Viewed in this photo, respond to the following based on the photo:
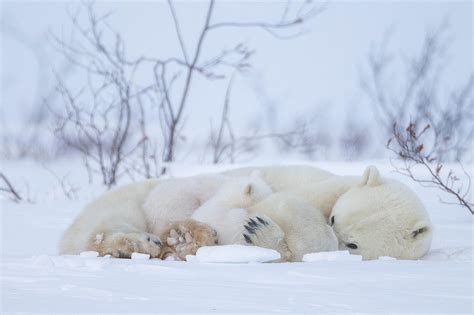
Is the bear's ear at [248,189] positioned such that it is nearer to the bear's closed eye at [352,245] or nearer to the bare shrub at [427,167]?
the bear's closed eye at [352,245]

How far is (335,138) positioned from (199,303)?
12.3 metres

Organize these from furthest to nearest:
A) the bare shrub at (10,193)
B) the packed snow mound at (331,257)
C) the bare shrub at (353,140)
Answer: the bare shrub at (353,140)
the bare shrub at (10,193)
the packed snow mound at (331,257)

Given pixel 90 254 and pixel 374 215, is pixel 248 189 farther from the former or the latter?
pixel 90 254

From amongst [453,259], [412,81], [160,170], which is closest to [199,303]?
[453,259]

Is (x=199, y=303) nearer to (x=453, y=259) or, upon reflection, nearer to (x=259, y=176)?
(x=453, y=259)

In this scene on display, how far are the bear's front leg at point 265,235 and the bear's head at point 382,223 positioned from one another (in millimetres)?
439

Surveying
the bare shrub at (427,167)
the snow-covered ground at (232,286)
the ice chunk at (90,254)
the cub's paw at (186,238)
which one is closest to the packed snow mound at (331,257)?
the snow-covered ground at (232,286)

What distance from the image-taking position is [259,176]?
432cm

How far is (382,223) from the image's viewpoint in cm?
359

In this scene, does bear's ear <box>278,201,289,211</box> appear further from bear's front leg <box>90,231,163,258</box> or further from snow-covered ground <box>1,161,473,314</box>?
bear's front leg <box>90,231,163,258</box>

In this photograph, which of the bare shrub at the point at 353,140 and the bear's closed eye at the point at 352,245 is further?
the bare shrub at the point at 353,140

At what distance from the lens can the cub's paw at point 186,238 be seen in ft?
10.7

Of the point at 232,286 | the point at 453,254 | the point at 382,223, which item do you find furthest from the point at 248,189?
the point at 232,286

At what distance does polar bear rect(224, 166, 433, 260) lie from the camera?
139 inches
